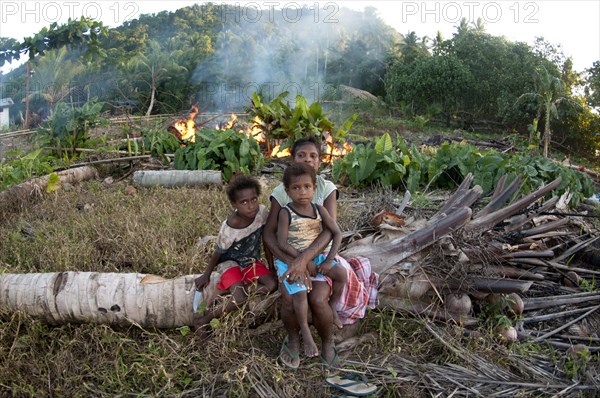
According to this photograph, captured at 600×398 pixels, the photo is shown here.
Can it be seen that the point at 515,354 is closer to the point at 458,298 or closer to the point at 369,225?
the point at 458,298

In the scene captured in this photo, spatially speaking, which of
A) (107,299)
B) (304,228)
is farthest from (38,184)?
(304,228)

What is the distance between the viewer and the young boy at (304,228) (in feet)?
10.0

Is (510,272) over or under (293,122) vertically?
under

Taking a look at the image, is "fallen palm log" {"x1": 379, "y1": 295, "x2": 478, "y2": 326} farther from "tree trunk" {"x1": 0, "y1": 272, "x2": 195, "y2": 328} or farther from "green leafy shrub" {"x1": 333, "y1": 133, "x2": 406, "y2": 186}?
"green leafy shrub" {"x1": 333, "y1": 133, "x2": 406, "y2": 186}

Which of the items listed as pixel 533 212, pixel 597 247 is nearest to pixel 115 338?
pixel 533 212

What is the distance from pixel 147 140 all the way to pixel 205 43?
2334cm

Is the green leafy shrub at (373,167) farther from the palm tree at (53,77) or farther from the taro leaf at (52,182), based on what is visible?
the palm tree at (53,77)

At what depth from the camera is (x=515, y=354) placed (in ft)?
10.4

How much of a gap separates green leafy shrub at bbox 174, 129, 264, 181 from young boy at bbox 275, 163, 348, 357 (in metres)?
4.47

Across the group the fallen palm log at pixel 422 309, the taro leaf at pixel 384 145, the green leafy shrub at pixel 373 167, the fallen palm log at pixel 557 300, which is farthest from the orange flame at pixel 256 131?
the fallen palm log at pixel 557 300

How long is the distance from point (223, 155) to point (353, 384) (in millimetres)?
5578

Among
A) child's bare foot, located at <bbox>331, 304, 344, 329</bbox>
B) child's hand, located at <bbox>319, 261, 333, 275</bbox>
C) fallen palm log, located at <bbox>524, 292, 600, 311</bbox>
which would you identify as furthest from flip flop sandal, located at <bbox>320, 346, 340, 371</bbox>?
fallen palm log, located at <bbox>524, 292, 600, 311</bbox>

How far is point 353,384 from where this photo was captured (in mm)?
2861

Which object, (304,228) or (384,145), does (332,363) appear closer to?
(304,228)
